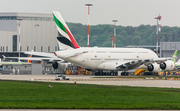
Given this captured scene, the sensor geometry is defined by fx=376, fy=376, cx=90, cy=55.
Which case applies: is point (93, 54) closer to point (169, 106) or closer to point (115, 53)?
point (115, 53)

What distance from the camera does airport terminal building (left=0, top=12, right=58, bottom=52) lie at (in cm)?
13288

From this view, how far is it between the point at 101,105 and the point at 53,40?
11732cm

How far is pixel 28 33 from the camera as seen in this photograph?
13700 centimetres

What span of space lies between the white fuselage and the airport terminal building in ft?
208

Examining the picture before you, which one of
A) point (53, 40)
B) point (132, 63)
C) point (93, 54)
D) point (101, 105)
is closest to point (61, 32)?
point (93, 54)

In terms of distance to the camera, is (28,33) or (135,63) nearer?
(135,63)

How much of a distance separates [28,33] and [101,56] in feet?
219

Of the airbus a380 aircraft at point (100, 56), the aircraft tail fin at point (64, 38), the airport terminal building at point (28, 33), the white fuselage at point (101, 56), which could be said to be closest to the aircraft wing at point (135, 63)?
the airbus a380 aircraft at point (100, 56)

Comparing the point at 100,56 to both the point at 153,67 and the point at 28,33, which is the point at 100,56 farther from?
the point at 28,33

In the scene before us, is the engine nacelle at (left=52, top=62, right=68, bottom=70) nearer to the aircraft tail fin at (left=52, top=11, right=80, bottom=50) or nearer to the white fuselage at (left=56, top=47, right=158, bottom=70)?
the white fuselage at (left=56, top=47, right=158, bottom=70)

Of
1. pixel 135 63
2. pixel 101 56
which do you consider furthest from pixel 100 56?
pixel 135 63

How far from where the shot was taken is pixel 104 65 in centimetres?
7581

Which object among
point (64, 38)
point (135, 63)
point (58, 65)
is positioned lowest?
point (58, 65)

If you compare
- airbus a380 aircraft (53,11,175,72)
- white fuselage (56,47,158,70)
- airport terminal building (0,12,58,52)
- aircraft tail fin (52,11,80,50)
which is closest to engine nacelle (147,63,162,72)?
airbus a380 aircraft (53,11,175,72)
